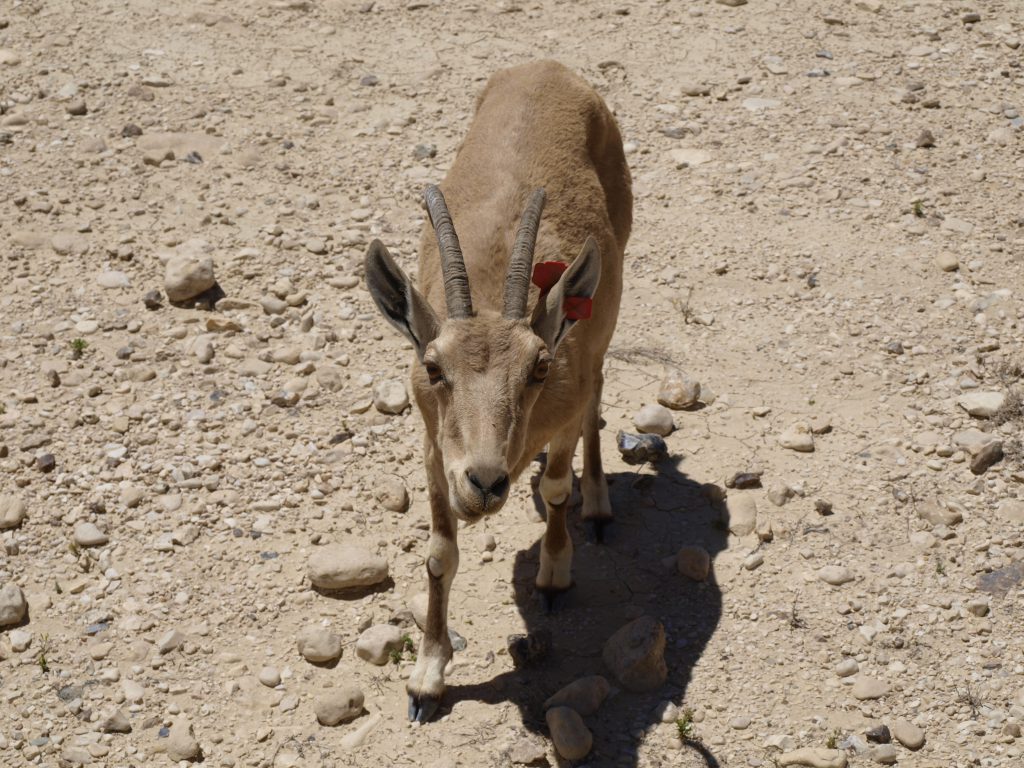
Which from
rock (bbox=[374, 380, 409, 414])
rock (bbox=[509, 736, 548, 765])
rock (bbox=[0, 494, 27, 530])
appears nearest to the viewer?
rock (bbox=[509, 736, 548, 765])

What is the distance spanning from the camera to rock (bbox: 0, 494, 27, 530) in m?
8.23

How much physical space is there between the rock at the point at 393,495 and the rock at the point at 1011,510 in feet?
13.2

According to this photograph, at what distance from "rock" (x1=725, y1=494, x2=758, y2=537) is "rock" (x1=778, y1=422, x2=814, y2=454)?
598 mm

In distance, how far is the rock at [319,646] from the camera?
7359 mm

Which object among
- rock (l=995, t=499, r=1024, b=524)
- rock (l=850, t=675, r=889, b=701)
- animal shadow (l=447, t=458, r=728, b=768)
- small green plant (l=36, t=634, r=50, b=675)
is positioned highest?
rock (l=995, t=499, r=1024, b=524)

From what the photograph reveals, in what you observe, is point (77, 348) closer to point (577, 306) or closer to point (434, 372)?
point (434, 372)

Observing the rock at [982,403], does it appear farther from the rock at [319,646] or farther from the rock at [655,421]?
the rock at [319,646]

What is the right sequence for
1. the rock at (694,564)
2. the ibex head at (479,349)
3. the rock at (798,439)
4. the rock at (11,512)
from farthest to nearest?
the rock at (798,439), the rock at (11,512), the rock at (694,564), the ibex head at (479,349)

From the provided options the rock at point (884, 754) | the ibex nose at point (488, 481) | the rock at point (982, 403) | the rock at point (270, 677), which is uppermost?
the ibex nose at point (488, 481)

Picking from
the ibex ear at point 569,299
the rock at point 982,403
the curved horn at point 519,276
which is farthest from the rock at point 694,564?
the rock at point 982,403

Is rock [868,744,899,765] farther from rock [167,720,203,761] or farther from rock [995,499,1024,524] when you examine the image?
rock [167,720,203,761]

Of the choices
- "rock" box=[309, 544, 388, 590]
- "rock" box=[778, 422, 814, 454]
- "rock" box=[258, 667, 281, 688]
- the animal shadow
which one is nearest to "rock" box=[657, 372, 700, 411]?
the animal shadow

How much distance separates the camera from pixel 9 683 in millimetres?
7238

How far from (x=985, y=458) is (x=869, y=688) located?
86.0 inches
